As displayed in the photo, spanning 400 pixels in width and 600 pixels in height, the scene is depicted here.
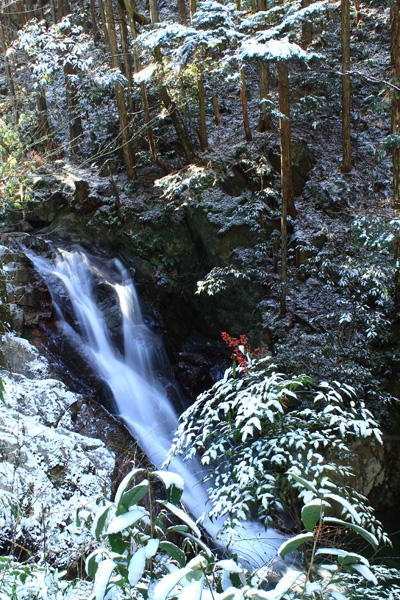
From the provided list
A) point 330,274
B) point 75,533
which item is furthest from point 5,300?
point 330,274

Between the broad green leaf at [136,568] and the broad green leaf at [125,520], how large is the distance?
0.27ft

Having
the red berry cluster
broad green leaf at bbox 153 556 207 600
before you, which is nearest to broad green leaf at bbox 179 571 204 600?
broad green leaf at bbox 153 556 207 600

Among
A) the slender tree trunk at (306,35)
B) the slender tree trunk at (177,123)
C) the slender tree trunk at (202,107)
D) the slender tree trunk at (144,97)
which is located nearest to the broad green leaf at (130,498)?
the slender tree trunk at (202,107)

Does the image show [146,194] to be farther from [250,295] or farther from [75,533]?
[75,533]

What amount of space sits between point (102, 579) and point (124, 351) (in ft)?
28.0

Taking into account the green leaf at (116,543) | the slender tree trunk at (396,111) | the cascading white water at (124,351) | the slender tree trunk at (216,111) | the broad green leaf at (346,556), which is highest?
the slender tree trunk at (216,111)

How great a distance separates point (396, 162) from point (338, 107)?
6138 mm

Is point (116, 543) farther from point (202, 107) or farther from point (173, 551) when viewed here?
point (202, 107)

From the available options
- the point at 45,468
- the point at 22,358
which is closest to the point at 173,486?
Answer: the point at 45,468

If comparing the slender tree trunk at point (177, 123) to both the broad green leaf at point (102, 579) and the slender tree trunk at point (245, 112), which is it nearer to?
the slender tree trunk at point (245, 112)

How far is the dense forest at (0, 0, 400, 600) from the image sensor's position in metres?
4.75

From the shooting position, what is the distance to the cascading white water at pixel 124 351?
305 inches

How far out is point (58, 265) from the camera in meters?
10.5

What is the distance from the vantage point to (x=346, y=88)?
10555 millimetres
